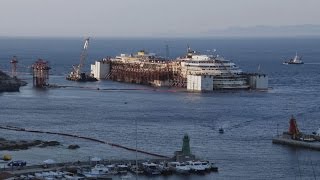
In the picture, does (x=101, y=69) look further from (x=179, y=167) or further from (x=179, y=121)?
(x=179, y=167)

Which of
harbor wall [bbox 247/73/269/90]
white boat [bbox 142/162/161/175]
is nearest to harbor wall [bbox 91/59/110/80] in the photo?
harbor wall [bbox 247/73/269/90]

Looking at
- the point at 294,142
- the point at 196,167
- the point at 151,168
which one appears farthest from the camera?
the point at 294,142

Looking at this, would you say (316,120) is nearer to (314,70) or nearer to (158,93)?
(158,93)

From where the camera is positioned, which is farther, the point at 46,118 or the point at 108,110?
the point at 108,110

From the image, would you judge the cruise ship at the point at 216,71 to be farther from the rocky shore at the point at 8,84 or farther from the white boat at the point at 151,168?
the white boat at the point at 151,168

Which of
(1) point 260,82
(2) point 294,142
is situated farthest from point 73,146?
(1) point 260,82

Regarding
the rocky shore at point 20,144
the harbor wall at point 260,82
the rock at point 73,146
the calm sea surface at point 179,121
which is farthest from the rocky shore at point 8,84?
the rock at point 73,146

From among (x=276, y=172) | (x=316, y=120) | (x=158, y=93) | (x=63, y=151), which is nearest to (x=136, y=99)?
(x=158, y=93)
